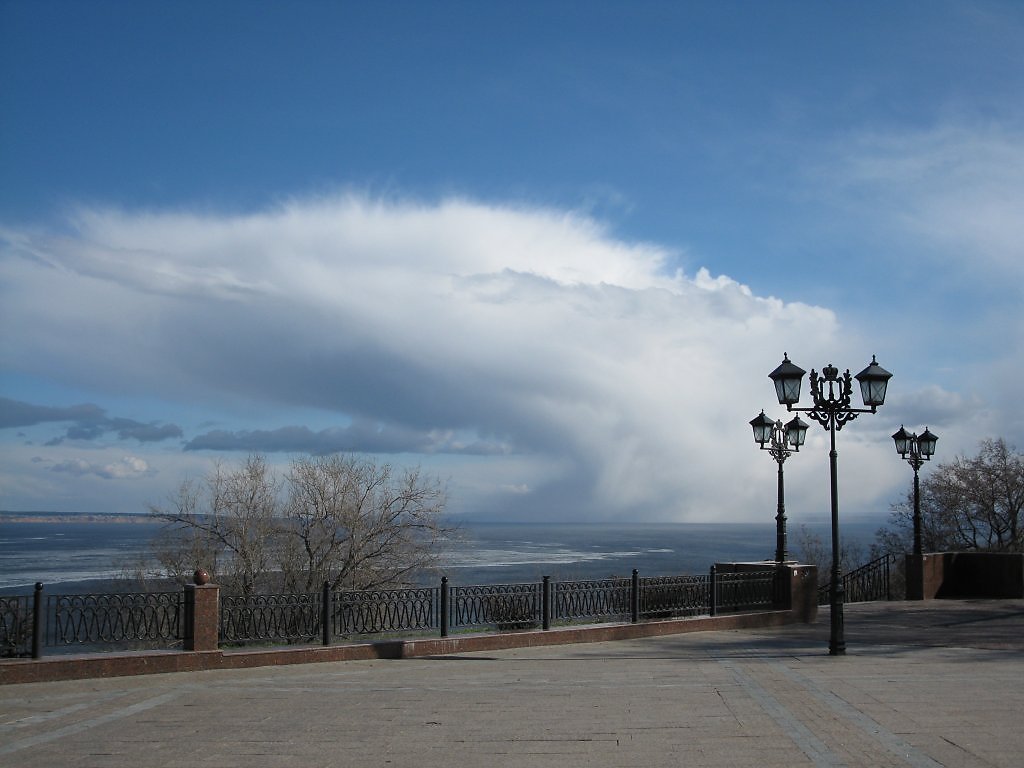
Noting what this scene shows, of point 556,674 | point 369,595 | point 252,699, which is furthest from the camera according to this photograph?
→ point 369,595

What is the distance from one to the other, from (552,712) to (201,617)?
579 cm

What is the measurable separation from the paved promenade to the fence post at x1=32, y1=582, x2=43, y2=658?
1.96 ft

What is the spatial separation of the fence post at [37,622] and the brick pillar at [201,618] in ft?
6.06

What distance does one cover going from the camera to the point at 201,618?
43.4 ft

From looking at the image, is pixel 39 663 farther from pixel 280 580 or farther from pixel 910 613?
pixel 280 580

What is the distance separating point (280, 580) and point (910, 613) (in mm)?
20301

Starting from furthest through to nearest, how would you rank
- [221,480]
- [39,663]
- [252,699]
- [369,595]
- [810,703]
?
[221,480] < [369,595] < [39,663] < [252,699] < [810,703]

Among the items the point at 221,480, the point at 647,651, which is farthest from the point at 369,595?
the point at 221,480

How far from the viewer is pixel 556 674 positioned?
12781 millimetres

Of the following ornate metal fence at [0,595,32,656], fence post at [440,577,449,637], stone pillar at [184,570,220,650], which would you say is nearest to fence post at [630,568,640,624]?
fence post at [440,577,449,637]

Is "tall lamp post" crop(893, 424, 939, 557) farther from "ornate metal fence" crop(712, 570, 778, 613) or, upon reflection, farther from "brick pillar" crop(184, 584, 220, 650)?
"brick pillar" crop(184, 584, 220, 650)

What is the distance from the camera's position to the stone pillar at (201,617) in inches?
518

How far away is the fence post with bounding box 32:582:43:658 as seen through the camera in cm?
1199

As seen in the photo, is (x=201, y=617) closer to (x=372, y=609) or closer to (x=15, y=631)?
(x=15, y=631)
